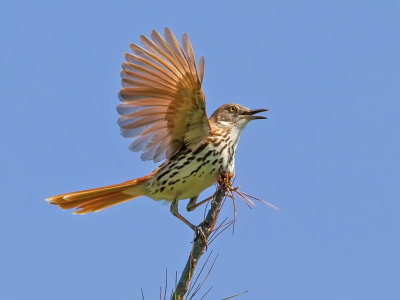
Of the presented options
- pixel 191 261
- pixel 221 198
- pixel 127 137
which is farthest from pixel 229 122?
pixel 191 261

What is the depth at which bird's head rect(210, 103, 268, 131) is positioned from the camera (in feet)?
18.7

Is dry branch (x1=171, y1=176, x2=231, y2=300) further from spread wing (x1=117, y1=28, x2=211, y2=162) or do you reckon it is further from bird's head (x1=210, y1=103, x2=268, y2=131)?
bird's head (x1=210, y1=103, x2=268, y2=131)

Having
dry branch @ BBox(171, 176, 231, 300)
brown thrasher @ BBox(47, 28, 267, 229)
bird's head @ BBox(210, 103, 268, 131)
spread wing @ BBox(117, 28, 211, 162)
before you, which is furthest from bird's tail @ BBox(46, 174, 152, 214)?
dry branch @ BBox(171, 176, 231, 300)

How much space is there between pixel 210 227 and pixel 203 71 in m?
1.72

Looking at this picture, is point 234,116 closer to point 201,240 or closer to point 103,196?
point 103,196

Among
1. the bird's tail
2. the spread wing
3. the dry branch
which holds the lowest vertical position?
the dry branch

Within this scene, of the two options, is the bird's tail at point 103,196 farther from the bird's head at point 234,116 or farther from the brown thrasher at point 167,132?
the bird's head at point 234,116

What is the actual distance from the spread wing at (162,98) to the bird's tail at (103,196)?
0.35 metres

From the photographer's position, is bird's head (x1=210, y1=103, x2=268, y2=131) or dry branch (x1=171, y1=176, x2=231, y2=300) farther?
bird's head (x1=210, y1=103, x2=268, y2=131)

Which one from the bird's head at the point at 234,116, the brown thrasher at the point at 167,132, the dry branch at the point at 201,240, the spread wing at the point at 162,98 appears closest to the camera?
the dry branch at the point at 201,240

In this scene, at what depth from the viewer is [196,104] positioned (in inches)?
202

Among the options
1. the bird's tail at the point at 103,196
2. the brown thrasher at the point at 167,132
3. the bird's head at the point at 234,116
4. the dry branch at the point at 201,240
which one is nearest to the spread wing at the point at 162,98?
the brown thrasher at the point at 167,132

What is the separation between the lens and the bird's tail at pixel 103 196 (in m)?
5.29

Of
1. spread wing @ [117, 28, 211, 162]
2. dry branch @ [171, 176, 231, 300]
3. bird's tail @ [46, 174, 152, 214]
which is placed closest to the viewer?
dry branch @ [171, 176, 231, 300]
